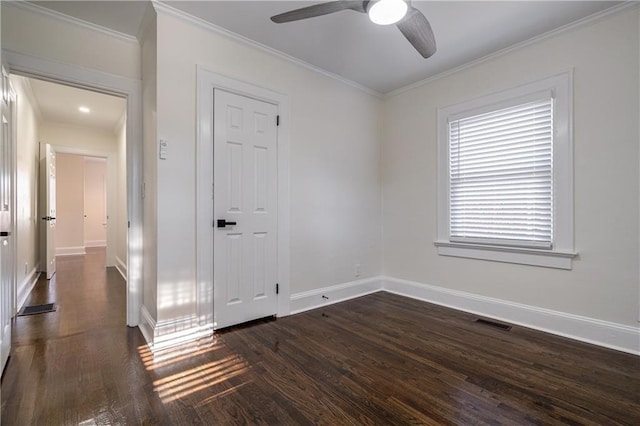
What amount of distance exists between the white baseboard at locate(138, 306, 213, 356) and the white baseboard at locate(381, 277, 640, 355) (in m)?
2.54

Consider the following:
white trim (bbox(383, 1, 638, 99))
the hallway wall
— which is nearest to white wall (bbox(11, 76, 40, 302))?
the hallway wall

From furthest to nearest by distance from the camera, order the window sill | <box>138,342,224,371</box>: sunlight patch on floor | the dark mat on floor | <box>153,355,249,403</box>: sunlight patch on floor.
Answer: the dark mat on floor → the window sill → <box>138,342,224,371</box>: sunlight patch on floor → <box>153,355,249,403</box>: sunlight patch on floor

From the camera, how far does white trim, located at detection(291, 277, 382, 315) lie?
3266 mm

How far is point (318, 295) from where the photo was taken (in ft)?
11.3

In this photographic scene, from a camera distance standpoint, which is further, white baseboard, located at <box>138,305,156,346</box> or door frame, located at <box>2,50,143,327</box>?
door frame, located at <box>2,50,143,327</box>

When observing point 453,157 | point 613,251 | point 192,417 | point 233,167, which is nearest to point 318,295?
point 233,167

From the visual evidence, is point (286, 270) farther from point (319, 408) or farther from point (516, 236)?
point (516, 236)

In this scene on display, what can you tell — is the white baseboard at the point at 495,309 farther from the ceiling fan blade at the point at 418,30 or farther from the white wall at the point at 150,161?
the ceiling fan blade at the point at 418,30

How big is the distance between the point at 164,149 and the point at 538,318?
364 cm

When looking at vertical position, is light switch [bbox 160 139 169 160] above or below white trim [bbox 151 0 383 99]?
below

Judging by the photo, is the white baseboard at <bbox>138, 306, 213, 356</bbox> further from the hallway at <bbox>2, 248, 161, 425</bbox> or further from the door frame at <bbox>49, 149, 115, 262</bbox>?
the door frame at <bbox>49, 149, 115, 262</bbox>

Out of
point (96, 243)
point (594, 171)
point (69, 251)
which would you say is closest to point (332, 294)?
A: point (594, 171)

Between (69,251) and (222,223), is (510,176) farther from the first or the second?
(69,251)

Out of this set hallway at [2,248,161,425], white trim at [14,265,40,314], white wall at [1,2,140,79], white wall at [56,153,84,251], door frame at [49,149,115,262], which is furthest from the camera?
white wall at [56,153,84,251]
